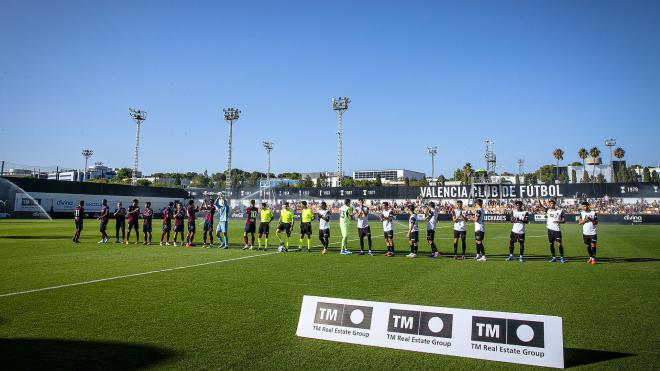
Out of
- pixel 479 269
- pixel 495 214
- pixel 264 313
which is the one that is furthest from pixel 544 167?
pixel 264 313

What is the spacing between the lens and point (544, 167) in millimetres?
118688

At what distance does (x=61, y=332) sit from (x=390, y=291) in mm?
6128

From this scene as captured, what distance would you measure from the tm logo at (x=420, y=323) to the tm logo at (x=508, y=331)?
34 cm

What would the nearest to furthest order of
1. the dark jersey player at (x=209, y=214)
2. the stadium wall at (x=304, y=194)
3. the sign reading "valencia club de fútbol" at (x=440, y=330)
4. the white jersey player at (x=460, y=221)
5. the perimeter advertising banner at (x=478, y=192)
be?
the sign reading "valencia club de fútbol" at (x=440, y=330), the white jersey player at (x=460, y=221), the dark jersey player at (x=209, y=214), the stadium wall at (x=304, y=194), the perimeter advertising banner at (x=478, y=192)

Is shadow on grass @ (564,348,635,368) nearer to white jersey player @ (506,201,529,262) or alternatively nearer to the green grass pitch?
the green grass pitch

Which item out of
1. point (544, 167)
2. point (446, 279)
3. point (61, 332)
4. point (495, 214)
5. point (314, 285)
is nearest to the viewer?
point (61, 332)

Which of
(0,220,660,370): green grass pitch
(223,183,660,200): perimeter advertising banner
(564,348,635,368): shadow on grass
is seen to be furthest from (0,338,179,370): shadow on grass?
(223,183,660,200): perimeter advertising banner

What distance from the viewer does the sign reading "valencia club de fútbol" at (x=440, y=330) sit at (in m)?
4.60

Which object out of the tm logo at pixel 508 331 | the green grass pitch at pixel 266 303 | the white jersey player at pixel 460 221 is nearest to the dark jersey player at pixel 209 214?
the green grass pitch at pixel 266 303

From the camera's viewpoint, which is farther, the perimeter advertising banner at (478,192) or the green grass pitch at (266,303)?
the perimeter advertising banner at (478,192)

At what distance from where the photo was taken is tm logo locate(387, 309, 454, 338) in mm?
5000

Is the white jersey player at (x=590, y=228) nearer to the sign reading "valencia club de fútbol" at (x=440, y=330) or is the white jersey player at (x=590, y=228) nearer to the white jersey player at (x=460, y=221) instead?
the white jersey player at (x=460, y=221)

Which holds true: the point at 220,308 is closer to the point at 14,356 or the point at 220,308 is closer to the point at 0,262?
the point at 14,356

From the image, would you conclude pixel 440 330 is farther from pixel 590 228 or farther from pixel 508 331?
pixel 590 228
